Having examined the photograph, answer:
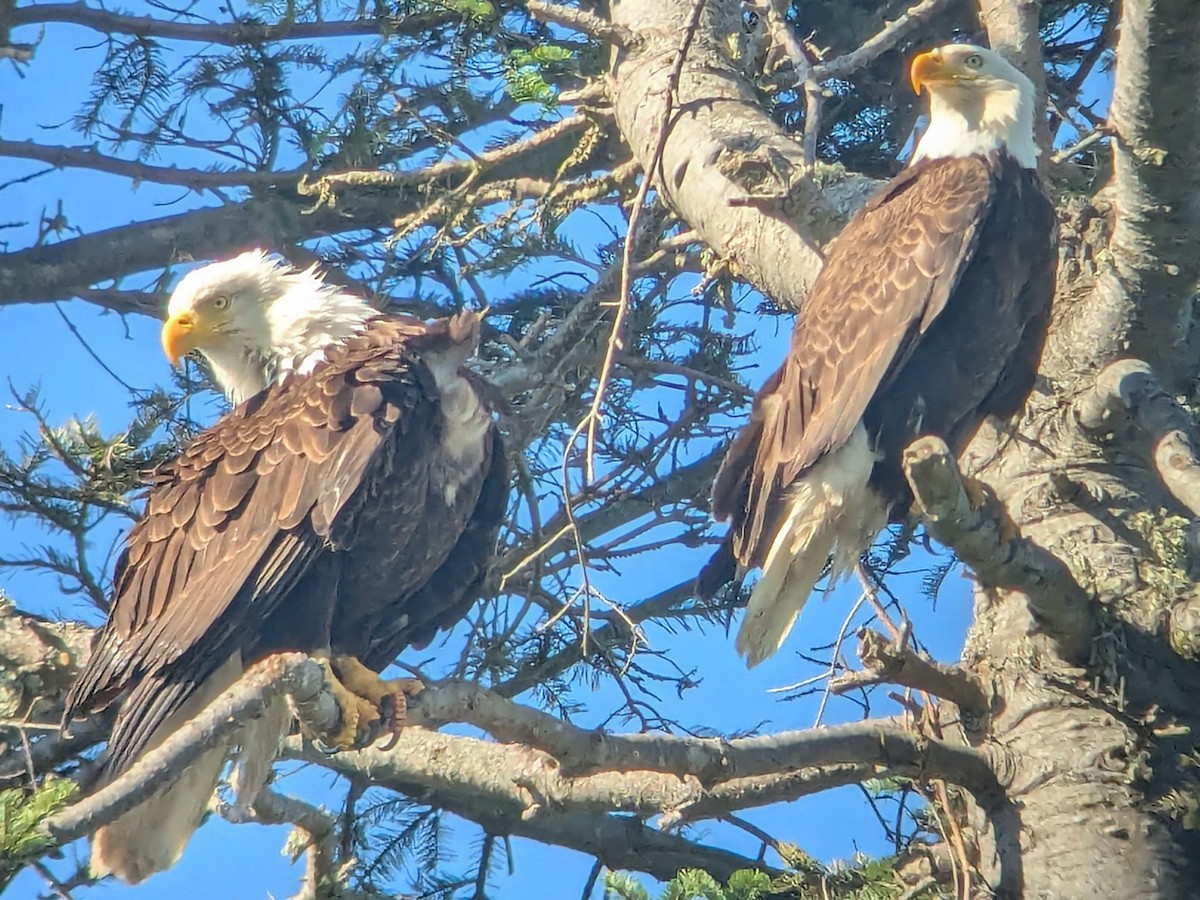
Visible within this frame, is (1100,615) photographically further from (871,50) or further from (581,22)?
(581,22)

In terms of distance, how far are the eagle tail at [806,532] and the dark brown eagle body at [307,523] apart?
2.36ft

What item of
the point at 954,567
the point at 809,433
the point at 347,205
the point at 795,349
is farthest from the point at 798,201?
the point at 347,205

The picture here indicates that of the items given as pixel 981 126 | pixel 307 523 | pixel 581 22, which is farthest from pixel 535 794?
pixel 581 22

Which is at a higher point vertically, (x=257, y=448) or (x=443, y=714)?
(x=257, y=448)

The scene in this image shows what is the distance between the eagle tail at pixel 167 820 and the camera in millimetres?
3574

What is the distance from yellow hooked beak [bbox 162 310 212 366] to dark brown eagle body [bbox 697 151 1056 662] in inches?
58.9

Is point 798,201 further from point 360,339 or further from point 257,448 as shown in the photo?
point 257,448

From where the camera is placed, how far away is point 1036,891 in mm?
3033

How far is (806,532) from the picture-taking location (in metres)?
3.89

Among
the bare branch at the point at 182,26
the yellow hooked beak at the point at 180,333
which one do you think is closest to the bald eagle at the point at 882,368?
the yellow hooked beak at the point at 180,333

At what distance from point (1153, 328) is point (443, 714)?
1872 mm

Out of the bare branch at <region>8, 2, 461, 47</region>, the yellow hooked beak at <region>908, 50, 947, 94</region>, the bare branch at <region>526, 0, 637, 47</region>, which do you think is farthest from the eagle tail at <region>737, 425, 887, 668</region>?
the bare branch at <region>8, 2, 461, 47</region>

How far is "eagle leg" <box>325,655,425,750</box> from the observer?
3318 millimetres

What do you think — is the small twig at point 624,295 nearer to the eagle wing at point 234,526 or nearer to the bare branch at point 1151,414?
the eagle wing at point 234,526
